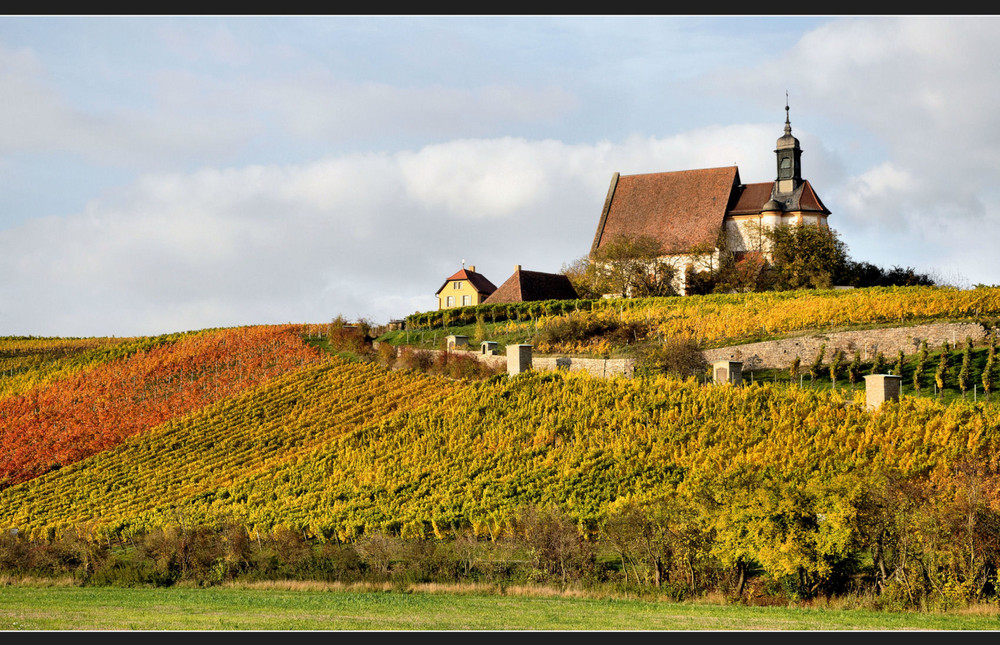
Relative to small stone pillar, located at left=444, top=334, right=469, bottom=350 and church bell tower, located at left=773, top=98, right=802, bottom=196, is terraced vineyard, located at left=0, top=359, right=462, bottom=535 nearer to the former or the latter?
small stone pillar, located at left=444, top=334, right=469, bottom=350

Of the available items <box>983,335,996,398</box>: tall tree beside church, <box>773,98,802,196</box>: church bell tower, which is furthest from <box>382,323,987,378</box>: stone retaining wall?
<box>773,98,802,196</box>: church bell tower

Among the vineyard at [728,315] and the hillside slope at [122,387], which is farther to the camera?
the vineyard at [728,315]

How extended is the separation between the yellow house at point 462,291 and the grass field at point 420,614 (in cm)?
3800

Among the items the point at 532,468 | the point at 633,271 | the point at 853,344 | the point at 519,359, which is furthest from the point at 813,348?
the point at 633,271

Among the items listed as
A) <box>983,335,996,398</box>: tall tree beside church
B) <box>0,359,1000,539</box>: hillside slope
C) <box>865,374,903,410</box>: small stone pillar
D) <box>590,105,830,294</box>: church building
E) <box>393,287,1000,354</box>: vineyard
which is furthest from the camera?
<box>590,105,830,294</box>: church building

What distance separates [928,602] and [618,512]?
565 cm

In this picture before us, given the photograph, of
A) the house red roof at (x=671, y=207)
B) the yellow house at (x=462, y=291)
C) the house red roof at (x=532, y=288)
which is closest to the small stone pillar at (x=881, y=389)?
the house red roof at (x=532, y=288)

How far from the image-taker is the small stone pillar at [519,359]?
1261 inches

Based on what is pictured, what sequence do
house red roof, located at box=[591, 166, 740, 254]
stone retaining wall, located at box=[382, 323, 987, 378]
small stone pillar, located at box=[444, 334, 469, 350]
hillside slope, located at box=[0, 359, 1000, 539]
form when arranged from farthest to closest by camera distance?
house red roof, located at box=[591, 166, 740, 254] < small stone pillar, located at box=[444, 334, 469, 350] < stone retaining wall, located at box=[382, 323, 987, 378] < hillside slope, located at box=[0, 359, 1000, 539]

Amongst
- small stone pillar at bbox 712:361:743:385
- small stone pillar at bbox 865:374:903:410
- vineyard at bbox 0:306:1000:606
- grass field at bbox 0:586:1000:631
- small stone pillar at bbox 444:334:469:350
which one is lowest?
grass field at bbox 0:586:1000:631

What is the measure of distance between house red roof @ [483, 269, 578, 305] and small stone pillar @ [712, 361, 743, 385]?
1800cm

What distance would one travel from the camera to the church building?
50.5 metres

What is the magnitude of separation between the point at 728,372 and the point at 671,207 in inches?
987

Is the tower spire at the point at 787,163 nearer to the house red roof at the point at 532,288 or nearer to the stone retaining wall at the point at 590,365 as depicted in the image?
the house red roof at the point at 532,288
